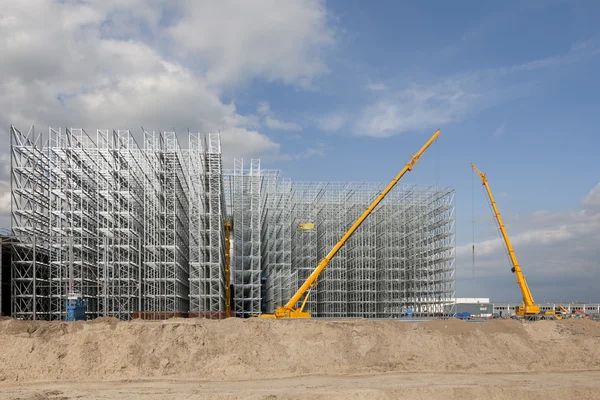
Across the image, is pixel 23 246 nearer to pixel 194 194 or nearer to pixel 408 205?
pixel 194 194

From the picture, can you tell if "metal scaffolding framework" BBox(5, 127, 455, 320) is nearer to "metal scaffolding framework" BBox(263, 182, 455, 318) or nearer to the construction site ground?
"metal scaffolding framework" BBox(263, 182, 455, 318)

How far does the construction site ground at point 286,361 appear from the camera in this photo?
19766 mm

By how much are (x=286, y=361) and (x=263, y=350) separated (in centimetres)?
122

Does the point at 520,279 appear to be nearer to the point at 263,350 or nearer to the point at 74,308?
the point at 263,350

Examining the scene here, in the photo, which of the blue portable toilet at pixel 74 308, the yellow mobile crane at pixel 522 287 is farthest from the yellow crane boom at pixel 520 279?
the blue portable toilet at pixel 74 308

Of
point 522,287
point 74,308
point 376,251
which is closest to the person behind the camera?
point 74,308

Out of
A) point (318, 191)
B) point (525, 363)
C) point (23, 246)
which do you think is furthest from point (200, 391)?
point (318, 191)

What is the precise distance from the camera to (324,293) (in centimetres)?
5806

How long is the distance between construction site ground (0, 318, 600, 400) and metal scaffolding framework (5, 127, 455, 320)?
1420cm

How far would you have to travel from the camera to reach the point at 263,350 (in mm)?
23875

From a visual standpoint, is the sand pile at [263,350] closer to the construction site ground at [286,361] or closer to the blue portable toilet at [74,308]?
the construction site ground at [286,361]

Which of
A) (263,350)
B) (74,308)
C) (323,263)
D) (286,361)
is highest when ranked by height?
(323,263)

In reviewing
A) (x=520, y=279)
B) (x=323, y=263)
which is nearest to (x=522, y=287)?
(x=520, y=279)

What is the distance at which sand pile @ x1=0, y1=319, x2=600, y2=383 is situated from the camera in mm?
22234
